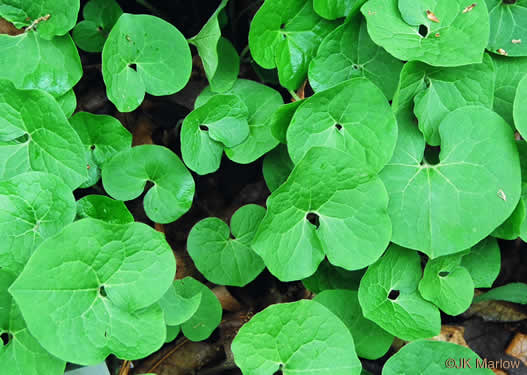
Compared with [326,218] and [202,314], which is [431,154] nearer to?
[326,218]

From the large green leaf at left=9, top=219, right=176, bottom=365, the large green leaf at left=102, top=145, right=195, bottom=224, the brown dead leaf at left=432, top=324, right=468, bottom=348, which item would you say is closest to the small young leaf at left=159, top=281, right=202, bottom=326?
the large green leaf at left=9, top=219, right=176, bottom=365

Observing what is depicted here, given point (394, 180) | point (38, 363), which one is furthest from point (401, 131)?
point (38, 363)

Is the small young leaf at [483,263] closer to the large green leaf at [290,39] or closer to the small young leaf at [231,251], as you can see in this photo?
the small young leaf at [231,251]

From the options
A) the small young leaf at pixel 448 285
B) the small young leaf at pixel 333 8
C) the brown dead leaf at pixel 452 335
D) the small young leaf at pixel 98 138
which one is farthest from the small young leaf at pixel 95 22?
the brown dead leaf at pixel 452 335

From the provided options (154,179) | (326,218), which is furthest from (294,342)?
(154,179)

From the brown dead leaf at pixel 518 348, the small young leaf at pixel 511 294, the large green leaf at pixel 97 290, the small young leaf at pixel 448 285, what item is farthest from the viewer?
the brown dead leaf at pixel 518 348

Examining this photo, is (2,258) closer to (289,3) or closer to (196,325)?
(196,325)
